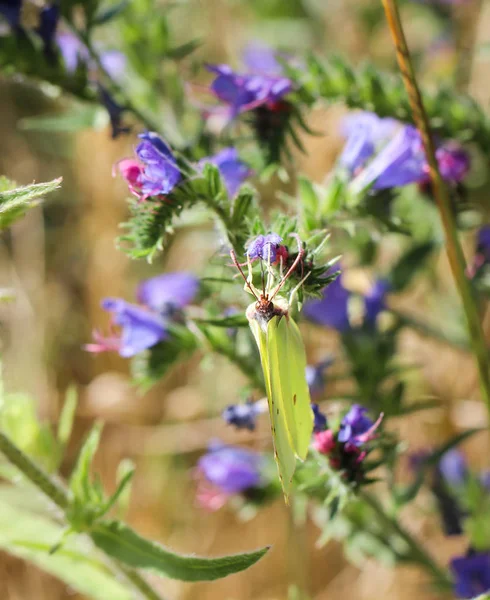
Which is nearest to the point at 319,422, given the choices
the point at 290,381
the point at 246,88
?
the point at 290,381

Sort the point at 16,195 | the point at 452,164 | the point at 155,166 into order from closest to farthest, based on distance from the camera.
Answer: the point at 16,195 → the point at 155,166 → the point at 452,164

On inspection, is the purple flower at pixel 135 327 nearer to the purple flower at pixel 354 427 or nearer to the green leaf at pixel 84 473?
the green leaf at pixel 84 473

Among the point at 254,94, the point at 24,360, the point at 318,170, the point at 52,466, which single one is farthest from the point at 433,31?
the point at 52,466

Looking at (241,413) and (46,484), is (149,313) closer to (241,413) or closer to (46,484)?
(241,413)

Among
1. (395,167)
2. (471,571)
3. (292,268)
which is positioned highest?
(292,268)

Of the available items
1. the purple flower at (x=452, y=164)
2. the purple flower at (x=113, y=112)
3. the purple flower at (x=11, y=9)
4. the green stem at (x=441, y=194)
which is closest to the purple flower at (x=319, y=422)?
the green stem at (x=441, y=194)

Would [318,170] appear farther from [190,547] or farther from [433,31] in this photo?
[190,547]

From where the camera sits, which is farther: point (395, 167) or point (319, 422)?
point (395, 167)
